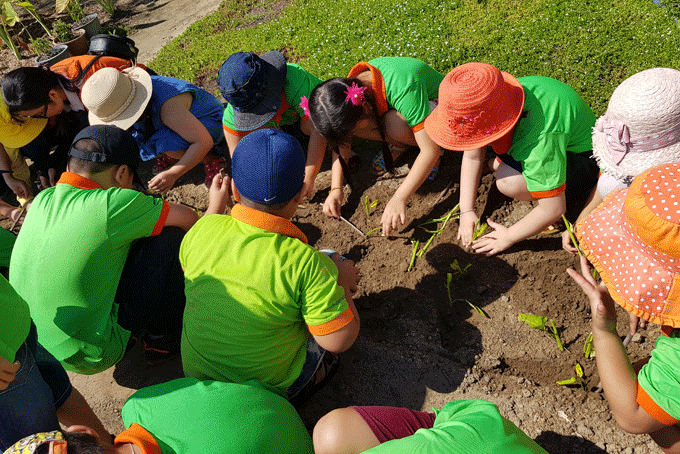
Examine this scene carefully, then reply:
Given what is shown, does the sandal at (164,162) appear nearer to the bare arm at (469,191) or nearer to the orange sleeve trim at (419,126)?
the orange sleeve trim at (419,126)

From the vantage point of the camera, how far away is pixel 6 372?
5.59ft

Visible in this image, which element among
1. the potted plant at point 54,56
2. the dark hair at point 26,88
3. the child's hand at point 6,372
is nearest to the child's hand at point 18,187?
the dark hair at point 26,88

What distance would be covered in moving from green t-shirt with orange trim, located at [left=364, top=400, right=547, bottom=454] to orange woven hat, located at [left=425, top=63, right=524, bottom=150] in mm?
1332

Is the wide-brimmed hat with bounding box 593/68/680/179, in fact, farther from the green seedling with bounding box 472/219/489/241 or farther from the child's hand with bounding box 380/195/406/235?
the child's hand with bounding box 380/195/406/235

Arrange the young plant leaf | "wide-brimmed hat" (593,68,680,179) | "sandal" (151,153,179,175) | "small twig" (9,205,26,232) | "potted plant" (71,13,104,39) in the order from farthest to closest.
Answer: "potted plant" (71,13,104,39)
"sandal" (151,153,179,175)
"small twig" (9,205,26,232)
the young plant leaf
"wide-brimmed hat" (593,68,680,179)

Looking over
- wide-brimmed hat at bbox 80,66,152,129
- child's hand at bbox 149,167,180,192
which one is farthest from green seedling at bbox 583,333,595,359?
wide-brimmed hat at bbox 80,66,152,129

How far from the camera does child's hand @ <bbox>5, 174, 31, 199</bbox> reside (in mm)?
3816

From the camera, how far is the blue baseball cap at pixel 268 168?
187cm

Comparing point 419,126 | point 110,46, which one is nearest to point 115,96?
point 110,46

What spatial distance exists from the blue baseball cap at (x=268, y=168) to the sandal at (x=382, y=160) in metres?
1.41

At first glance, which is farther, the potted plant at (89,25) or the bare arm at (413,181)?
the potted plant at (89,25)

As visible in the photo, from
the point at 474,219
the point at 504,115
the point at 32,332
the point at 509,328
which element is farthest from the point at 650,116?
the point at 32,332

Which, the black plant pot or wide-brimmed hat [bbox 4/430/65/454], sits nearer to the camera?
wide-brimmed hat [bbox 4/430/65/454]

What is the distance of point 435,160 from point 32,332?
2173 mm
